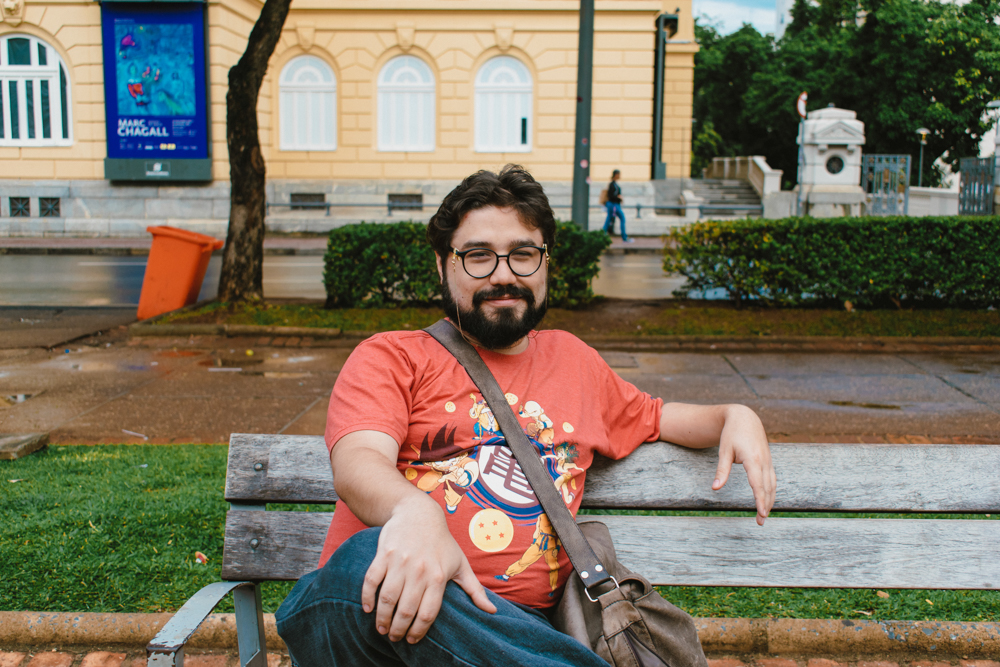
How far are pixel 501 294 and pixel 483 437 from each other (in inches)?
15.9

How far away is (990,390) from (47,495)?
6.80 metres

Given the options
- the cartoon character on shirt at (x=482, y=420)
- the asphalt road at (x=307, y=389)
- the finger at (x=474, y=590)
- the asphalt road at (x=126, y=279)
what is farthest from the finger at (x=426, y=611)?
the asphalt road at (x=126, y=279)

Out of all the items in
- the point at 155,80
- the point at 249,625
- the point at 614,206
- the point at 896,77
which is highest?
the point at 896,77

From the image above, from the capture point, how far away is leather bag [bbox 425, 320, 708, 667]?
1.96 m

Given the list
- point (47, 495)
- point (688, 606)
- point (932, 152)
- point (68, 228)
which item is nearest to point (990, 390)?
point (688, 606)

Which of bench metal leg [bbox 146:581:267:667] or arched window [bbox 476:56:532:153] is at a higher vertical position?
arched window [bbox 476:56:532:153]

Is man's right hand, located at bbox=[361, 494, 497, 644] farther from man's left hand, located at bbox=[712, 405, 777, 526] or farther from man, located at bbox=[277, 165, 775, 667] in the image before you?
man's left hand, located at bbox=[712, 405, 777, 526]

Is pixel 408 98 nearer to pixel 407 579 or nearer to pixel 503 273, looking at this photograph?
pixel 503 273

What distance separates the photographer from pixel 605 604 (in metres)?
1.99

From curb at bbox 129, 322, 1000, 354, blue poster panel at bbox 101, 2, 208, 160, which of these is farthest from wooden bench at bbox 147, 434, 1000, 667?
blue poster panel at bbox 101, 2, 208, 160

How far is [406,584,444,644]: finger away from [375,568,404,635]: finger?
5 centimetres

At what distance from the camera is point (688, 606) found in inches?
129

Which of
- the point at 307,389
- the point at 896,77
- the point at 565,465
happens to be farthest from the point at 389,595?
the point at 896,77

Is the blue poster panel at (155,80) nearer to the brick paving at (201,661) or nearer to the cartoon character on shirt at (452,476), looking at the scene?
the brick paving at (201,661)
